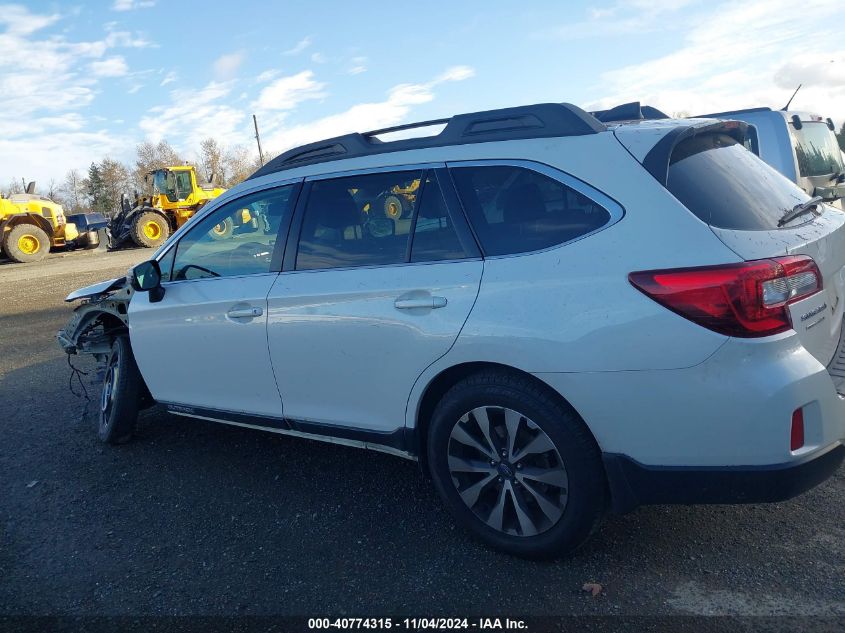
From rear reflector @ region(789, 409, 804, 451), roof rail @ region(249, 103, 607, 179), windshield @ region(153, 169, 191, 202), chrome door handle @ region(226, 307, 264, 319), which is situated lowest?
rear reflector @ region(789, 409, 804, 451)

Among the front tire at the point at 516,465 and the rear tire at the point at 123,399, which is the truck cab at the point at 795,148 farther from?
the rear tire at the point at 123,399

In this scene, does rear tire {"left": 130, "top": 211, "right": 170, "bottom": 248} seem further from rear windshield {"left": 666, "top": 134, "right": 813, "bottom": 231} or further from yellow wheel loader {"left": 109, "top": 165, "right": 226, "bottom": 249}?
rear windshield {"left": 666, "top": 134, "right": 813, "bottom": 231}

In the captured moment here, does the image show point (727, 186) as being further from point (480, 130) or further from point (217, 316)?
point (217, 316)

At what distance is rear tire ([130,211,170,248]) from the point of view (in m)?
23.7

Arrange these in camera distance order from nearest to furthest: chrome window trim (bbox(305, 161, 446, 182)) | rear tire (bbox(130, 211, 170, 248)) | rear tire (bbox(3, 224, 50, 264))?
chrome window trim (bbox(305, 161, 446, 182)) < rear tire (bbox(3, 224, 50, 264)) < rear tire (bbox(130, 211, 170, 248))

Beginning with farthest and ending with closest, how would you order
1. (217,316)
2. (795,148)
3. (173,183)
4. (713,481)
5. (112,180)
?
(112,180) < (173,183) < (795,148) < (217,316) < (713,481)

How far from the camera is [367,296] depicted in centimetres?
311

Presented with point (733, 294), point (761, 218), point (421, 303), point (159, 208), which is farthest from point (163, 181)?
point (733, 294)

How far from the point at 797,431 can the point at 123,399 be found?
4.07m

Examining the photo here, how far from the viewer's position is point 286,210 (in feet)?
12.0

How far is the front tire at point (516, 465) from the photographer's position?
104 inches

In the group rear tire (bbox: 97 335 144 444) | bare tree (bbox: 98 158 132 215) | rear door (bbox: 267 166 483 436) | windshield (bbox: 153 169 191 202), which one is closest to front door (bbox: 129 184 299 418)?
rear door (bbox: 267 166 483 436)

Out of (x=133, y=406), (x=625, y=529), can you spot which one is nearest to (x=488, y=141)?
(x=625, y=529)

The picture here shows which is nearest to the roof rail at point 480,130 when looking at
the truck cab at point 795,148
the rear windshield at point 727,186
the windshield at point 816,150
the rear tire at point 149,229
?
the rear windshield at point 727,186
